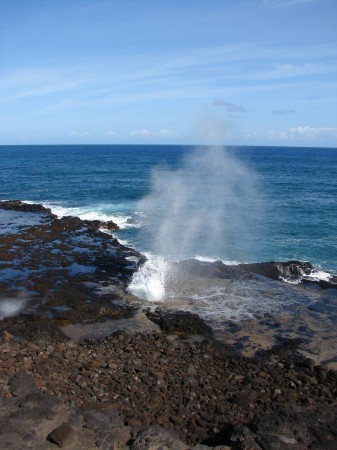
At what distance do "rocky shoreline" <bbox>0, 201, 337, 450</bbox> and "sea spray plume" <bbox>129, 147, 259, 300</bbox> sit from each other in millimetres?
2993

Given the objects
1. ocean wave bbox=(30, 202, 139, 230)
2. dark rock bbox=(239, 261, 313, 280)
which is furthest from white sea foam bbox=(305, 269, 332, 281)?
ocean wave bbox=(30, 202, 139, 230)

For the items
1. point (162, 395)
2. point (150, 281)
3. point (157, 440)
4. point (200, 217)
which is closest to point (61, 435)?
point (157, 440)

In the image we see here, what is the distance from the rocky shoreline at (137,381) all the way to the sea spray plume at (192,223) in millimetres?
2993

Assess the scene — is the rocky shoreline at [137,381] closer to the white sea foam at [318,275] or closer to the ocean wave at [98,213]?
the white sea foam at [318,275]

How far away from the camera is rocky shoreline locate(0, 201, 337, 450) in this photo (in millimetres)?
12680

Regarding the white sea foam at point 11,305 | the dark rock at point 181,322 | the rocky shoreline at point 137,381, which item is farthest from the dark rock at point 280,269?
the white sea foam at point 11,305

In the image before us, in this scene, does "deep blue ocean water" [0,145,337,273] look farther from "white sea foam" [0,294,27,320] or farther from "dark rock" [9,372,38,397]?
"dark rock" [9,372,38,397]

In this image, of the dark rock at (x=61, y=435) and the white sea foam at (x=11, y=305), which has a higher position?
the dark rock at (x=61, y=435)

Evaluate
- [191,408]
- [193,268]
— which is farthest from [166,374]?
[193,268]

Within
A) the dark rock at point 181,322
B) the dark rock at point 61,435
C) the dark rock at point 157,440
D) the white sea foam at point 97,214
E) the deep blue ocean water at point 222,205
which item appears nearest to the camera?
the dark rock at point 61,435

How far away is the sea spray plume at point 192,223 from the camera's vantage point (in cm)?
2755

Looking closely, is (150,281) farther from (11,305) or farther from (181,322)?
(11,305)

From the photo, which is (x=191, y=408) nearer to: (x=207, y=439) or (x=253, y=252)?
(x=207, y=439)

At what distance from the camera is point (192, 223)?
1781 inches
